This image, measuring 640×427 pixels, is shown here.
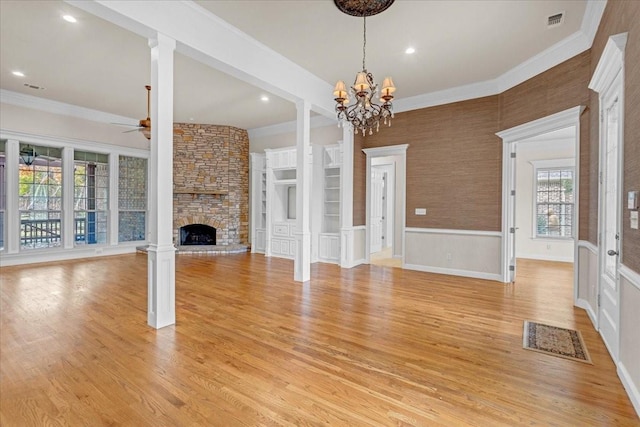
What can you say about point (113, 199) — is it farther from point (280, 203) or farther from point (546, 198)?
point (546, 198)

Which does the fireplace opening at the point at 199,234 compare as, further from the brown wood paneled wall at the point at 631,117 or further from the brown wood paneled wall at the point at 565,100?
the brown wood paneled wall at the point at 631,117

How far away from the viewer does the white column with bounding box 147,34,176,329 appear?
321cm

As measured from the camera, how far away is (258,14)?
3.61m

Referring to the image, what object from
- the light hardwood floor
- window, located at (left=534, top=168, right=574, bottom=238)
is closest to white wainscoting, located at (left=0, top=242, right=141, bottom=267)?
the light hardwood floor

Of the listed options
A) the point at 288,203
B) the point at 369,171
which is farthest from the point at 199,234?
the point at 369,171

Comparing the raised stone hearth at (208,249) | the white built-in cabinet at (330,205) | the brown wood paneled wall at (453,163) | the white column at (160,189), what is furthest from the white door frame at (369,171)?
the white column at (160,189)

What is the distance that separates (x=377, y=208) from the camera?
8758mm

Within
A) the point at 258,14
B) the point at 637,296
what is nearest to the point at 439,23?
the point at 258,14

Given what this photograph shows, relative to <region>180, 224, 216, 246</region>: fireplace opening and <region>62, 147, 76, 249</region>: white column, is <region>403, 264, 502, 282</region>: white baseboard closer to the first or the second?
<region>180, 224, 216, 246</region>: fireplace opening

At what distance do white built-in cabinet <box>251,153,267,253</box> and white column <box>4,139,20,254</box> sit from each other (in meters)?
4.95

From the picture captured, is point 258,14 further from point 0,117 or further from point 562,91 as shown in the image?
point 0,117

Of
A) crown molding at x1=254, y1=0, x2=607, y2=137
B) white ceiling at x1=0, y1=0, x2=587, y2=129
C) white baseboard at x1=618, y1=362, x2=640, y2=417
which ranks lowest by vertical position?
white baseboard at x1=618, y1=362, x2=640, y2=417

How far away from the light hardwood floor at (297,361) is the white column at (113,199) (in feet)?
11.1

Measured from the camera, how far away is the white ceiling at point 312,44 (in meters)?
3.54
